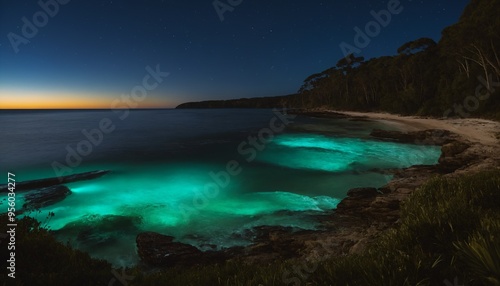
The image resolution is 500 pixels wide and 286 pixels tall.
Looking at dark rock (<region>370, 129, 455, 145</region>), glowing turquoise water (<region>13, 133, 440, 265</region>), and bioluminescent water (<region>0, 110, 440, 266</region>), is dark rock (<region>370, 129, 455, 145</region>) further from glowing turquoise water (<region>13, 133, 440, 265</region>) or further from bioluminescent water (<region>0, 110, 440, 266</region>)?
glowing turquoise water (<region>13, 133, 440, 265</region>)

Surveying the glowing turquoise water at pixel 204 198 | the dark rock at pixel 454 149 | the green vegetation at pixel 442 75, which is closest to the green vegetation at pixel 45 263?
the glowing turquoise water at pixel 204 198

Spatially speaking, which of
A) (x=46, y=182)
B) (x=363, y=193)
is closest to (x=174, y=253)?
(x=363, y=193)

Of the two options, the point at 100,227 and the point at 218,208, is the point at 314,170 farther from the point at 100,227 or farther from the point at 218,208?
the point at 100,227

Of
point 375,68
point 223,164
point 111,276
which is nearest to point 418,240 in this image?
point 111,276

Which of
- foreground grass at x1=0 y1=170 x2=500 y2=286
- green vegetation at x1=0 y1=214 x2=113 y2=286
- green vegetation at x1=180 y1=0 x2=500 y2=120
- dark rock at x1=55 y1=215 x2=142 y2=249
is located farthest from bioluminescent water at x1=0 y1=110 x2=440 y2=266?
green vegetation at x1=180 y1=0 x2=500 y2=120

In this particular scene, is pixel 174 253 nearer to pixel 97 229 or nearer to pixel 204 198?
pixel 97 229

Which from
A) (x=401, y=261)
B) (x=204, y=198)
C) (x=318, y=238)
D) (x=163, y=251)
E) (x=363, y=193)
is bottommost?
(x=204, y=198)
